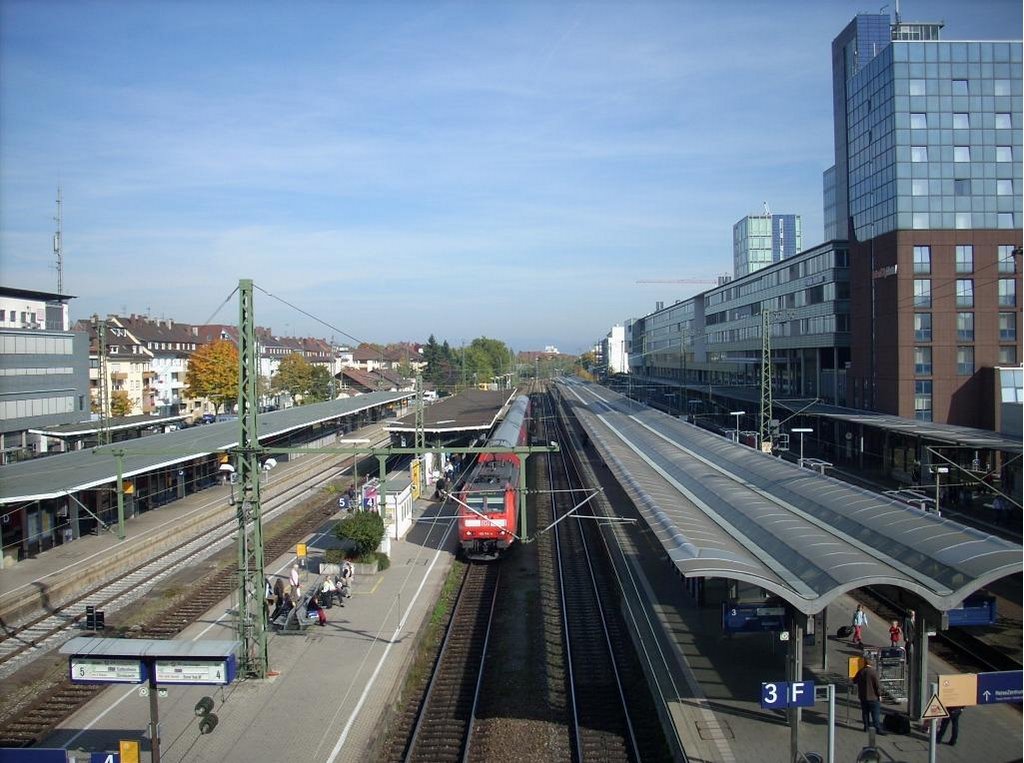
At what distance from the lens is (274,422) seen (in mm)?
40000

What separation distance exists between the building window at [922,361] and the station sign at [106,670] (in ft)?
119

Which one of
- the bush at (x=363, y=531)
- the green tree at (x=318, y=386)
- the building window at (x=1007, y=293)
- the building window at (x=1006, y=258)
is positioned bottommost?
the bush at (x=363, y=531)

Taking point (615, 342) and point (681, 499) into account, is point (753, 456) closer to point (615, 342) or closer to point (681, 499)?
point (681, 499)

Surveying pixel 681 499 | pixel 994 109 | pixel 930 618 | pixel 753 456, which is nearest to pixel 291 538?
pixel 681 499

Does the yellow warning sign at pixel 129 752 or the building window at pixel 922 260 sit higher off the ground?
the building window at pixel 922 260

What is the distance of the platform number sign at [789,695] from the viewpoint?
934 cm

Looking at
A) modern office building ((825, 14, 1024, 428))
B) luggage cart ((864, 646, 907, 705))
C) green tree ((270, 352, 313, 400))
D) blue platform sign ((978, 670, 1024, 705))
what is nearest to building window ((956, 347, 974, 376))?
modern office building ((825, 14, 1024, 428))

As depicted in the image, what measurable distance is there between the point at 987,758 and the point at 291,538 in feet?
67.2

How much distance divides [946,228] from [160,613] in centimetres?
3752

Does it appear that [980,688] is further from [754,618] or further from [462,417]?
[462,417]

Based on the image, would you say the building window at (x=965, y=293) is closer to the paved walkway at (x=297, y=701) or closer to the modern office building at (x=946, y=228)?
the modern office building at (x=946, y=228)

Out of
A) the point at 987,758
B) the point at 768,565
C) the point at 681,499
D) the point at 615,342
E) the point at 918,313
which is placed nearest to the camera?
the point at 987,758

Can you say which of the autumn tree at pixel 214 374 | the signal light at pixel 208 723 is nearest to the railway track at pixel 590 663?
the signal light at pixel 208 723

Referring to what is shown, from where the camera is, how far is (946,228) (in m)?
37.8
